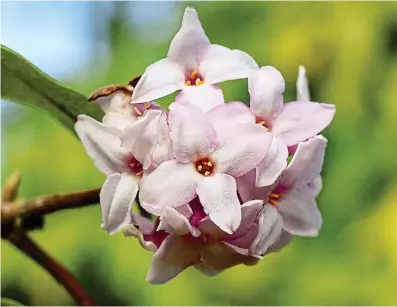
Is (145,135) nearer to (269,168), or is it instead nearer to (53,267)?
(269,168)

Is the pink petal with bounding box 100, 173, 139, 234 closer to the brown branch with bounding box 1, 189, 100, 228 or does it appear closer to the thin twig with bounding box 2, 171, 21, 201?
the brown branch with bounding box 1, 189, 100, 228

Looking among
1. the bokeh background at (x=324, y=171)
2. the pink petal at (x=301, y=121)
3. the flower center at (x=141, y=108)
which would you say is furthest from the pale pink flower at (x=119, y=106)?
the bokeh background at (x=324, y=171)

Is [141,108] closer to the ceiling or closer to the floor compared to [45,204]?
closer to the ceiling

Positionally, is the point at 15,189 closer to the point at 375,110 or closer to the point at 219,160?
the point at 219,160

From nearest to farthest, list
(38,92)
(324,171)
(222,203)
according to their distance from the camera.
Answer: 1. (222,203)
2. (38,92)
3. (324,171)

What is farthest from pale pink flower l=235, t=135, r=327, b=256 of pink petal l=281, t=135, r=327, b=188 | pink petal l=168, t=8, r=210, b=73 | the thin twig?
the thin twig

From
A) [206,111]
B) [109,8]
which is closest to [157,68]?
[206,111]

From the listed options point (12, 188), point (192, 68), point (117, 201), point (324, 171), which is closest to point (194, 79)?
point (192, 68)
